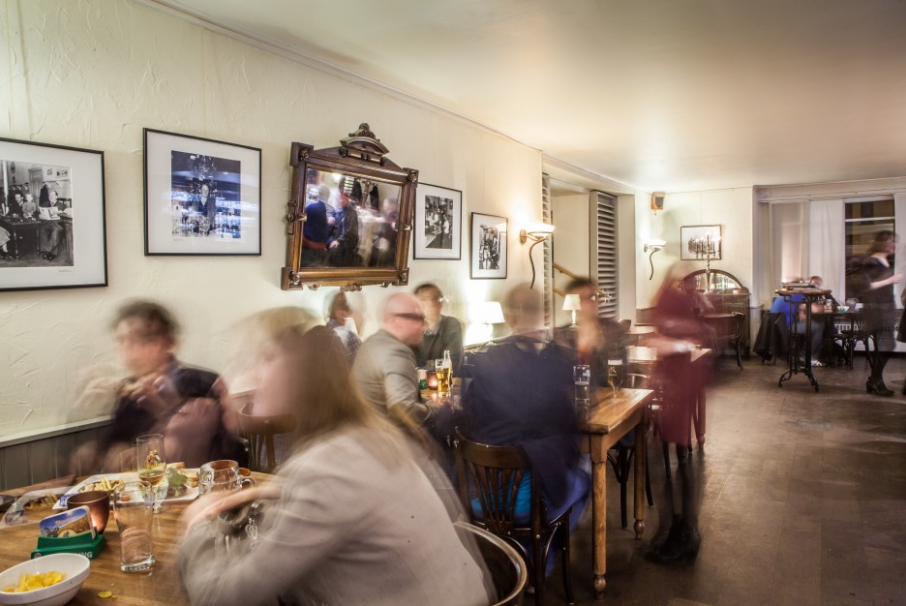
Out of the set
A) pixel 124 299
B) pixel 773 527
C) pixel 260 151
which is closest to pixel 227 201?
pixel 260 151

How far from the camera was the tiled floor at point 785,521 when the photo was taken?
10.1 feet

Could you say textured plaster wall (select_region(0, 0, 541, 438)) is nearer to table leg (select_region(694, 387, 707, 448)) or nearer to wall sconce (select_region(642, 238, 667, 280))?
table leg (select_region(694, 387, 707, 448))

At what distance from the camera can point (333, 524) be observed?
4.05ft

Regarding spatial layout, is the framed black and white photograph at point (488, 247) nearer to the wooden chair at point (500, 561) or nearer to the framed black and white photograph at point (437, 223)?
the framed black and white photograph at point (437, 223)

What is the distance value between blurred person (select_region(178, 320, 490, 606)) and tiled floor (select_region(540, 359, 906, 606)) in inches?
78.5

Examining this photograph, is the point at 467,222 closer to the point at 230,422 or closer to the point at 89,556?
the point at 230,422

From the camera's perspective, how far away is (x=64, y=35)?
2.65m

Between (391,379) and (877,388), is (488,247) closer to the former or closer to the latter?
(391,379)

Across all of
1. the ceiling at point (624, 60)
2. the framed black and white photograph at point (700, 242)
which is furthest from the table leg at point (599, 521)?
the framed black and white photograph at point (700, 242)

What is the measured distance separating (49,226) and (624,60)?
3430mm

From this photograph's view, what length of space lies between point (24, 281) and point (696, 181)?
951 cm

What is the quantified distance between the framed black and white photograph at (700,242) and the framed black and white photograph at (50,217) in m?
10.2

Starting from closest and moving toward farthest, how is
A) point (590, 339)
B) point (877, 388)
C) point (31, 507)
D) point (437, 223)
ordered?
1. point (31, 507)
2. point (590, 339)
3. point (437, 223)
4. point (877, 388)

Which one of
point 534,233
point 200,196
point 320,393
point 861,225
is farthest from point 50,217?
point 861,225
